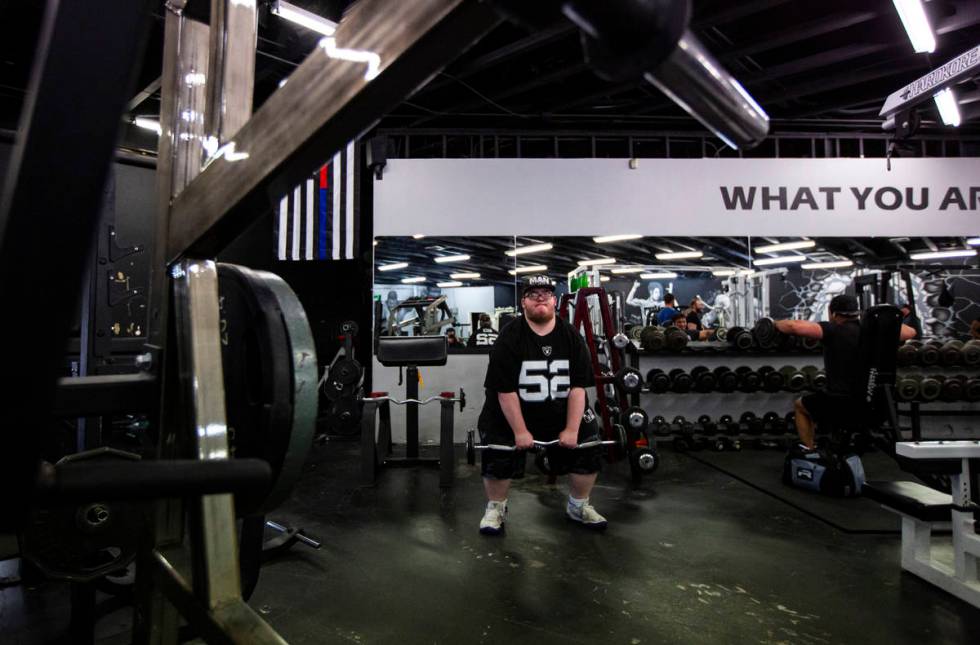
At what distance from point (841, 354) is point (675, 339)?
1301 mm

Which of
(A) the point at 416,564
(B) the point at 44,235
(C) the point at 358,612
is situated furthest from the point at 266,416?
(A) the point at 416,564

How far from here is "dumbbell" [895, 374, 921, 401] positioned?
4.27m

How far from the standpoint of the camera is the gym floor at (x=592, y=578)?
1686 millimetres

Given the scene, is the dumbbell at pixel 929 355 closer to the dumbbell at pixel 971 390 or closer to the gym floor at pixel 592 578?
the dumbbell at pixel 971 390

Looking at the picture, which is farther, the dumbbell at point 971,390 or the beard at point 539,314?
the dumbbell at point 971,390

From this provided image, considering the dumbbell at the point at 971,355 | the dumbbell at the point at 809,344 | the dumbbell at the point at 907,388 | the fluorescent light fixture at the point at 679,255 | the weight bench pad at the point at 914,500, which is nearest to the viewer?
the weight bench pad at the point at 914,500

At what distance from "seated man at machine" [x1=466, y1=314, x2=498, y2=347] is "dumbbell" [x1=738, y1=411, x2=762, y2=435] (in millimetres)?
2215

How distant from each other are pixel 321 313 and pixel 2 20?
3.09 meters

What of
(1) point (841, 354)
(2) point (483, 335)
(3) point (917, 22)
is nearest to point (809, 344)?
(1) point (841, 354)

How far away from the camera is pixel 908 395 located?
4.27 meters

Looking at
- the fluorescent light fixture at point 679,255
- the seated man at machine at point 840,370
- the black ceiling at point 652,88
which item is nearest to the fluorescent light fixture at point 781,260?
the fluorescent light fixture at point 679,255

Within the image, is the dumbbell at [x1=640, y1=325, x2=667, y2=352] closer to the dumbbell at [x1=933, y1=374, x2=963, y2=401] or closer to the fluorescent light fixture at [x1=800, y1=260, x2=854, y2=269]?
the fluorescent light fixture at [x1=800, y1=260, x2=854, y2=269]

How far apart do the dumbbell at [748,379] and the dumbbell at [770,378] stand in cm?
4

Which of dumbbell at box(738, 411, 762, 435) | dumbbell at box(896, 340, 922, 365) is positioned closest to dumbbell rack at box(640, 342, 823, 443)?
dumbbell at box(738, 411, 762, 435)
